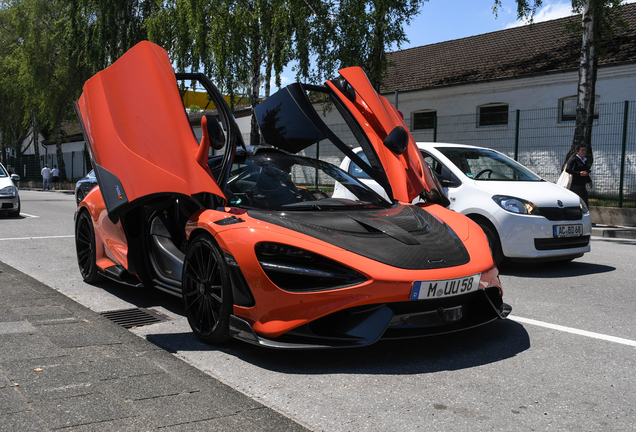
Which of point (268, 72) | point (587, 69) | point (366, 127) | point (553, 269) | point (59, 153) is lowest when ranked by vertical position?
point (553, 269)

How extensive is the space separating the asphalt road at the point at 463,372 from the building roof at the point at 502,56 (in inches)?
646

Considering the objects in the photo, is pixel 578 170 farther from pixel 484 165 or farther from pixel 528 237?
pixel 528 237

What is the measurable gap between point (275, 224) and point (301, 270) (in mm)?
395

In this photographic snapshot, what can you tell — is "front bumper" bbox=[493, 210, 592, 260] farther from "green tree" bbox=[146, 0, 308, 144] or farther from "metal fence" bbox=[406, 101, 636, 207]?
"green tree" bbox=[146, 0, 308, 144]

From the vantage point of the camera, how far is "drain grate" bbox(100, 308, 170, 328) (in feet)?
14.6

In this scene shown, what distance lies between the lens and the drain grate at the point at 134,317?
4449 mm

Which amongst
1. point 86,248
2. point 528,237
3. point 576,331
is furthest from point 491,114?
point 576,331

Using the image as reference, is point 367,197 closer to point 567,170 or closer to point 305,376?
point 305,376

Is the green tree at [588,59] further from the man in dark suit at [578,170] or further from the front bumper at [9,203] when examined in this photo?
the front bumper at [9,203]

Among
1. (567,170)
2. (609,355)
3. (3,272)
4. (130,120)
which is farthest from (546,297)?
(567,170)

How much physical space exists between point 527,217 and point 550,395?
3.73 m

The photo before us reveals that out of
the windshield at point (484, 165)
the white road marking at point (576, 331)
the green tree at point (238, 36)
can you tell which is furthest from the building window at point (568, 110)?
the white road marking at point (576, 331)

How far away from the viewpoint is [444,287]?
3492 mm

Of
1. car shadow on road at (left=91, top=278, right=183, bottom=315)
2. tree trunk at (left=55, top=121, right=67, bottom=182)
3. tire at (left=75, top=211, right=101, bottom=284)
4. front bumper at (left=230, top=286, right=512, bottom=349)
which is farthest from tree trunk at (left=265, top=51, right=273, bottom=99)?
tree trunk at (left=55, top=121, right=67, bottom=182)
